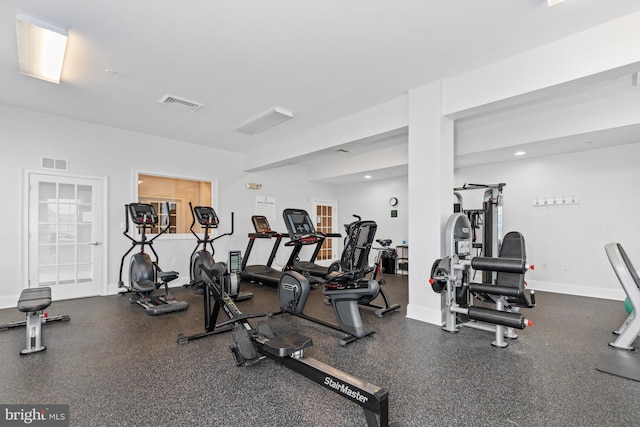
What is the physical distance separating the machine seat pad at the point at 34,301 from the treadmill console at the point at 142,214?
6.37 feet

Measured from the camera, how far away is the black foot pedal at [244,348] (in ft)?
8.38

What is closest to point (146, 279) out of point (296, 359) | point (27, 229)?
point (27, 229)

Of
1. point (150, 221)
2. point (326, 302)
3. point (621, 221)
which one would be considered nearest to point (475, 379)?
point (326, 302)

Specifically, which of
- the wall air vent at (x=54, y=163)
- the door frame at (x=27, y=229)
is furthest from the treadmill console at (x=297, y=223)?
the wall air vent at (x=54, y=163)

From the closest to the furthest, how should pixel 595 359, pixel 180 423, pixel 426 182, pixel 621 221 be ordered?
pixel 180 423 < pixel 595 359 < pixel 426 182 < pixel 621 221

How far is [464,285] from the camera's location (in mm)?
3590

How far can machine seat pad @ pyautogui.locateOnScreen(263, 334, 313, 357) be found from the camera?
224 cm

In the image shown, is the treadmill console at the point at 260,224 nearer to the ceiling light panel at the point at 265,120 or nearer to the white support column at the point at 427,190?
the ceiling light panel at the point at 265,120

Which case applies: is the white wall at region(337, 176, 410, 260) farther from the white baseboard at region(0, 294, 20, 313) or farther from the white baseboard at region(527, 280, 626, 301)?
the white baseboard at region(0, 294, 20, 313)

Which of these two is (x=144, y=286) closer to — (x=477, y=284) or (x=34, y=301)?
(x=34, y=301)

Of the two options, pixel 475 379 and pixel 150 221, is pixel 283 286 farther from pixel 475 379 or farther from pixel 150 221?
pixel 150 221

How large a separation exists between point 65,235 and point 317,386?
5.12 meters

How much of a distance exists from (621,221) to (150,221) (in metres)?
7.78

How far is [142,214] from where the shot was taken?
5.24 meters
